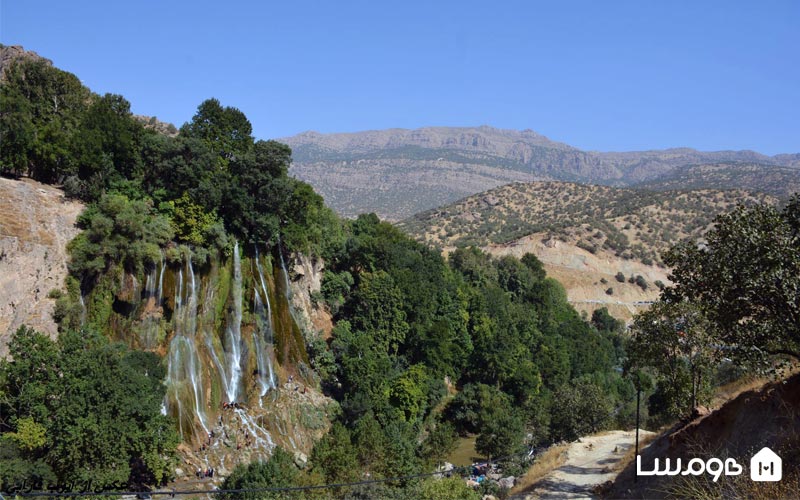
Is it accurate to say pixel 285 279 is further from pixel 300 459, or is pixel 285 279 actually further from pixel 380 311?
pixel 300 459

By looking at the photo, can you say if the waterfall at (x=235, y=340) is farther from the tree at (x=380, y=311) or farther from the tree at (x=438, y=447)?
the tree at (x=438, y=447)

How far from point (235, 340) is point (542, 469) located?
1837cm

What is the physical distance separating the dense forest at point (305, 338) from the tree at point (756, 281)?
683 cm

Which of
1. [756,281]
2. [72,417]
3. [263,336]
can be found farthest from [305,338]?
[756,281]

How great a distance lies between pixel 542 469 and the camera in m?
23.1

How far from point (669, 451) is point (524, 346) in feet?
119

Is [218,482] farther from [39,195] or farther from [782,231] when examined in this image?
[782,231]

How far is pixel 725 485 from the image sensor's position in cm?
1203

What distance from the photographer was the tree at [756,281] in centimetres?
1218

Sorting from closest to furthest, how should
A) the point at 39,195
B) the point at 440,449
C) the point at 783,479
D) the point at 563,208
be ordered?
the point at 783,479 < the point at 39,195 < the point at 440,449 < the point at 563,208

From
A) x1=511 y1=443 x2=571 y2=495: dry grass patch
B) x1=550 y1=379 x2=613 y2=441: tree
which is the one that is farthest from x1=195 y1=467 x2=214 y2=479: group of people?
x1=550 y1=379 x2=613 y2=441: tree

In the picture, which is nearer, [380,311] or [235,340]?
[235,340]

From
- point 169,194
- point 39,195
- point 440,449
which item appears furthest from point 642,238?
point 39,195

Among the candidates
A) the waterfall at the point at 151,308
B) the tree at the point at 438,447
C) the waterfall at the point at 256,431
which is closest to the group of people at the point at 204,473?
the waterfall at the point at 256,431
